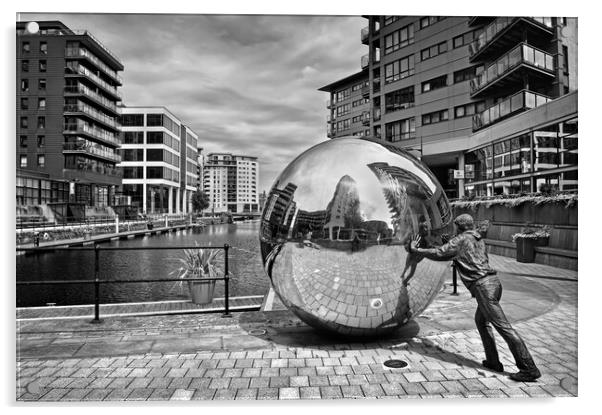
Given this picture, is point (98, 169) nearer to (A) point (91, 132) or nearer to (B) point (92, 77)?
(A) point (91, 132)

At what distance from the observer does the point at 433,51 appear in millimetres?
35969

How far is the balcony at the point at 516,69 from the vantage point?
64.6 ft

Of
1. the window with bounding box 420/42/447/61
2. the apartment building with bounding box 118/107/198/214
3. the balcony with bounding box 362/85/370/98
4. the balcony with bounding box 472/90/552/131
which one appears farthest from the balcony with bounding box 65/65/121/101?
the balcony with bounding box 472/90/552/131

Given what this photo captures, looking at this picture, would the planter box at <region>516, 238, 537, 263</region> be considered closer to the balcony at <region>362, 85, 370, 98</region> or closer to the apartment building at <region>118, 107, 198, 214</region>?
the balcony at <region>362, 85, 370, 98</region>

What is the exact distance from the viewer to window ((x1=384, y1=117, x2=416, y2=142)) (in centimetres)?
3959

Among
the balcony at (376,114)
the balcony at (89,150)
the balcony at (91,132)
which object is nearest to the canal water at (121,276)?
the balcony at (376,114)

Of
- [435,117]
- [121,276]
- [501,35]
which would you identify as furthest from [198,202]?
[121,276]

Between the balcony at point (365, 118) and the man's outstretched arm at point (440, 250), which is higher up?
the balcony at point (365, 118)

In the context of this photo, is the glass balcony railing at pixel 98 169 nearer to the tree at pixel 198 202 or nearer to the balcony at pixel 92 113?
the balcony at pixel 92 113

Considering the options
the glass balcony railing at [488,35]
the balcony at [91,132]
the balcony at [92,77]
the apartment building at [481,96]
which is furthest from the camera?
the balcony at [91,132]

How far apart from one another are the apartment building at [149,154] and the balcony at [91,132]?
331 inches

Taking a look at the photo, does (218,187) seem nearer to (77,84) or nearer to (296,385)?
(77,84)

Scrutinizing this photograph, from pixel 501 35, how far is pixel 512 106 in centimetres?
382

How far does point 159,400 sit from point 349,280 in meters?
2.01
